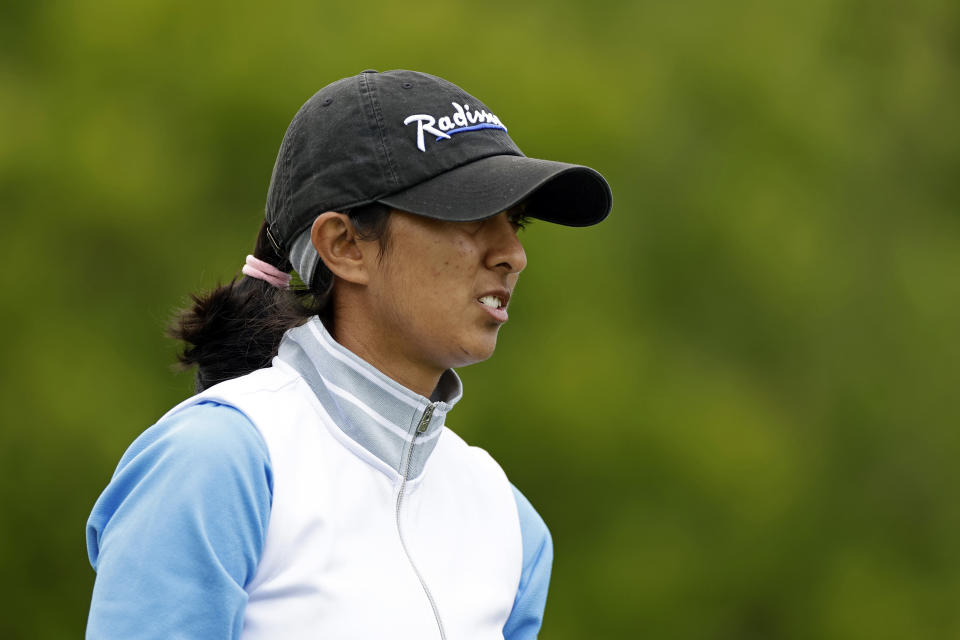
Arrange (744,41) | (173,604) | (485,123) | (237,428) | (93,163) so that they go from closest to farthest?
1. (173,604)
2. (237,428)
3. (485,123)
4. (93,163)
5. (744,41)

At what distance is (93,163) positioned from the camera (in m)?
3.50

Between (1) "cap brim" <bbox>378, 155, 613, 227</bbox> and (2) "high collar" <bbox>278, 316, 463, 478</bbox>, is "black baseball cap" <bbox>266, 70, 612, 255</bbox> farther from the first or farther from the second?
(2) "high collar" <bbox>278, 316, 463, 478</bbox>

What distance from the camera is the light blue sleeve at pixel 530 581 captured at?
1.60m

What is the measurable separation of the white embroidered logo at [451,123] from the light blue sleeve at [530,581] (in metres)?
0.53

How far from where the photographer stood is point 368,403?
1.48 m

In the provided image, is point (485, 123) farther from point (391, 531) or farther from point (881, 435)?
point (881, 435)

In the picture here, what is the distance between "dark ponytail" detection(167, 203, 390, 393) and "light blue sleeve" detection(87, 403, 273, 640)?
0.29m

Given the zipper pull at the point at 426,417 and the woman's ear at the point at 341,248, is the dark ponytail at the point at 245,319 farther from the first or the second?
the zipper pull at the point at 426,417

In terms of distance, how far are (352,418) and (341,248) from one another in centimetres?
22

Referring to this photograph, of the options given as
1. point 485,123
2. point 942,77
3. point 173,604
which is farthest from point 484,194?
point 942,77

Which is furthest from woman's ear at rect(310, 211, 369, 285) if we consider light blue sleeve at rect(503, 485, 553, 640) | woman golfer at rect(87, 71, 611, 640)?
light blue sleeve at rect(503, 485, 553, 640)

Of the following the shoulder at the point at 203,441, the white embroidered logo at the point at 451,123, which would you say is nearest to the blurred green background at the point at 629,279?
the white embroidered logo at the point at 451,123

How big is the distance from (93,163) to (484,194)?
238 cm

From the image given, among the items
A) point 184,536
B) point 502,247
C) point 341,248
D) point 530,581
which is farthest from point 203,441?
point 530,581
